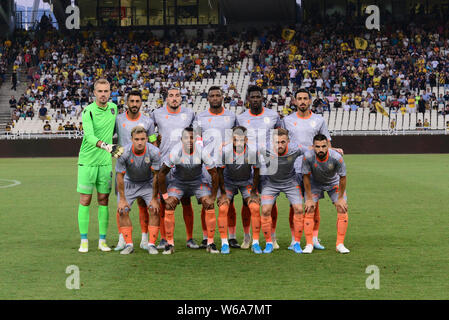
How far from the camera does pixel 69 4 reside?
184 ft

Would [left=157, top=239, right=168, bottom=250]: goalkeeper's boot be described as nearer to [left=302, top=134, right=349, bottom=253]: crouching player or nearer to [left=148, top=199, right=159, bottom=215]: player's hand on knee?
[left=148, top=199, right=159, bottom=215]: player's hand on knee

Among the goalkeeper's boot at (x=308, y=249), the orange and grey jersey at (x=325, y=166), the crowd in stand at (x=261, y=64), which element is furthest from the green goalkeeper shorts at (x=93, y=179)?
the crowd in stand at (x=261, y=64)

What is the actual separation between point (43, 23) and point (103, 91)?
44.4m

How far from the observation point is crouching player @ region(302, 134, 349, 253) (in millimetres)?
9117

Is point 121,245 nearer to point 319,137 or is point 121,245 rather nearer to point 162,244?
point 162,244

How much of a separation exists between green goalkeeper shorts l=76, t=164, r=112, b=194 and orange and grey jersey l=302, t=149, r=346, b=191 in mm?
2552

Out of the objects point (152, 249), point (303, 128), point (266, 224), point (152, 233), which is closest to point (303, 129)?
point (303, 128)

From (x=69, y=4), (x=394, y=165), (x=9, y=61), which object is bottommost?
(x=394, y=165)

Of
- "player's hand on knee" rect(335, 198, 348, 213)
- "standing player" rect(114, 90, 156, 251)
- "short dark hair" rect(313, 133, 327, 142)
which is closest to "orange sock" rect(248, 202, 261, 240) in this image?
"player's hand on knee" rect(335, 198, 348, 213)

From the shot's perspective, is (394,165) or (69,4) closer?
(394,165)

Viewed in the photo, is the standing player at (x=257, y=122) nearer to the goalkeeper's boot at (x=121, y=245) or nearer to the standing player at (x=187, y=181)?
the standing player at (x=187, y=181)

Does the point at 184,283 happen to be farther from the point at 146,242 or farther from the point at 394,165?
the point at 394,165

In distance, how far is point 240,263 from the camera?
8484 mm
